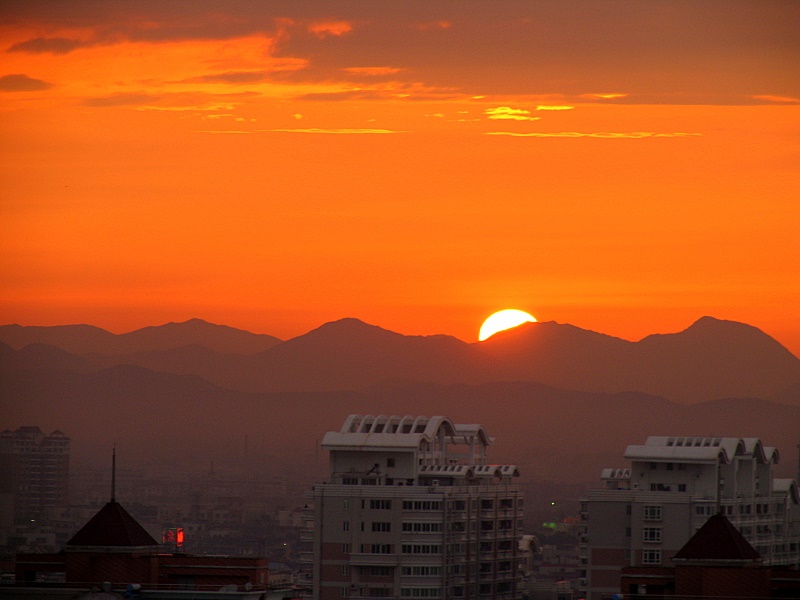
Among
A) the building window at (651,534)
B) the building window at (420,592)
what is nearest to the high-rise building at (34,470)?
the building window at (420,592)

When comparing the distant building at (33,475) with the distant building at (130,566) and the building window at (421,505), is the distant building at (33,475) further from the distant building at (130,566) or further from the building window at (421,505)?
the distant building at (130,566)

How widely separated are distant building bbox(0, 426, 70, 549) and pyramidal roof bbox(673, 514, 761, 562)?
8180 cm

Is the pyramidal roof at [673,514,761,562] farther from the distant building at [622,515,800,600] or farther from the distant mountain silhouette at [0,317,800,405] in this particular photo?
the distant mountain silhouette at [0,317,800,405]

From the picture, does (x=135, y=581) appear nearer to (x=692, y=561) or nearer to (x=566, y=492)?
(x=692, y=561)

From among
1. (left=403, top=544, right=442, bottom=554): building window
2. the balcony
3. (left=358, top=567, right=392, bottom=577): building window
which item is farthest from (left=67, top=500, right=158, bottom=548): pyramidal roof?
(left=403, top=544, right=442, bottom=554): building window

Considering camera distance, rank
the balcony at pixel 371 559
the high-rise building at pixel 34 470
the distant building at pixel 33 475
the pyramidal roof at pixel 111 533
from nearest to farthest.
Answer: the pyramidal roof at pixel 111 533 → the balcony at pixel 371 559 → the distant building at pixel 33 475 → the high-rise building at pixel 34 470

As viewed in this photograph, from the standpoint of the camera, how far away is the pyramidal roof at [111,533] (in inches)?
1609

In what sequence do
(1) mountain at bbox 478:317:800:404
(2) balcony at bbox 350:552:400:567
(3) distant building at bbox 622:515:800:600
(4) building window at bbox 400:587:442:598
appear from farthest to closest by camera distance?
1. (1) mountain at bbox 478:317:800:404
2. (4) building window at bbox 400:587:442:598
3. (2) balcony at bbox 350:552:400:567
4. (3) distant building at bbox 622:515:800:600

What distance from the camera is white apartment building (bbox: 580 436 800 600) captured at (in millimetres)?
62562

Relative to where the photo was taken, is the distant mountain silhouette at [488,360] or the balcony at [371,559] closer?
the balcony at [371,559]

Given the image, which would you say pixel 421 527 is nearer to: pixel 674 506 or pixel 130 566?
pixel 674 506

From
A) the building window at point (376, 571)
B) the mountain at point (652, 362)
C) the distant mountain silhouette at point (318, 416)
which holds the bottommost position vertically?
the building window at point (376, 571)

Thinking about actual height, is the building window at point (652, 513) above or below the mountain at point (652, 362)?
below

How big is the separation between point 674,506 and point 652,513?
79 centimetres
